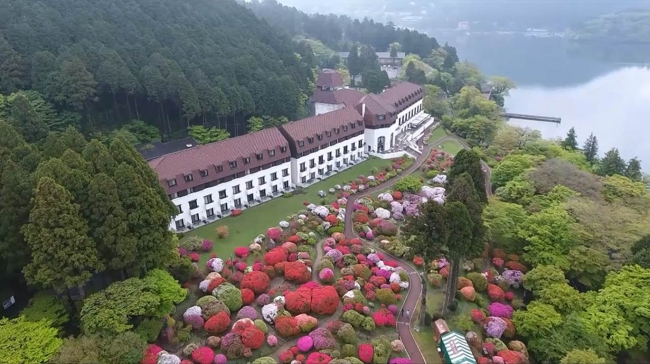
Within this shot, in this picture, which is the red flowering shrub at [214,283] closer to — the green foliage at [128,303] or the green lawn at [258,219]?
the green foliage at [128,303]

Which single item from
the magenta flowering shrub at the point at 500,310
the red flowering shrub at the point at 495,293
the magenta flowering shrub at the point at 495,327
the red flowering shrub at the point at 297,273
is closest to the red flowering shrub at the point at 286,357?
the red flowering shrub at the point at 297,273

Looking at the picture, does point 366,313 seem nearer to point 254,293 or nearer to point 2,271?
point 254,293

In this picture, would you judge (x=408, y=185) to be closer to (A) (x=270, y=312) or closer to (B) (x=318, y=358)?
(A) (x=270, y=312)

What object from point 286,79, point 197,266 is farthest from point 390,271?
point 286,79

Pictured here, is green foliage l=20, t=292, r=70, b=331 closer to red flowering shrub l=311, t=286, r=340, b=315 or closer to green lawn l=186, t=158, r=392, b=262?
green lawn l=186, t=158, r=392, b=262

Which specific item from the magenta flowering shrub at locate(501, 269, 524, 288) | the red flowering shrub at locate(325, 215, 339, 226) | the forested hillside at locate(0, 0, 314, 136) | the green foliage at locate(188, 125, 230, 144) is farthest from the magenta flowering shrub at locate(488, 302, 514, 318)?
the forested hillside at locate(0, 0, 314, 136)

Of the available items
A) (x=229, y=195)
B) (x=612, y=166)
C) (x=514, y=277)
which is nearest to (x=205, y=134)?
(x=229, y=195)
